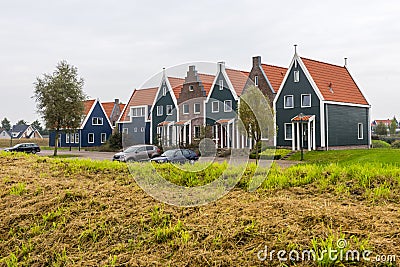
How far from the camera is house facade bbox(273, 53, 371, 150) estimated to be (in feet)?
108

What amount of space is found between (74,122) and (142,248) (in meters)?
32.5

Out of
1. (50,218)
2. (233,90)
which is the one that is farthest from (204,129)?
(50,218)

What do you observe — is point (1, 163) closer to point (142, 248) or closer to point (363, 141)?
point (142, 248)

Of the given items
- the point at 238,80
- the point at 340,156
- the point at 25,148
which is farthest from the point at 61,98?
the point at 340,156

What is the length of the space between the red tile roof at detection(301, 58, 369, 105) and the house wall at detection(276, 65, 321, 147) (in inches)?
30.8

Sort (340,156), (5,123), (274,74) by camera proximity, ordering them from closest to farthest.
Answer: (340,156), (274,74), (5,123)

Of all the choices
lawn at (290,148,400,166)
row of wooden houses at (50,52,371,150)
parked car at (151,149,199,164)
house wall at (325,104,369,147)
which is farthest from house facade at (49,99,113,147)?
parked car at (151,149,199,164)

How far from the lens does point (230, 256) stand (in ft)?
16.7

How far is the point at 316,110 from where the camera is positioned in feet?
109

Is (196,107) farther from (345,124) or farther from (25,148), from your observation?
(25,148)

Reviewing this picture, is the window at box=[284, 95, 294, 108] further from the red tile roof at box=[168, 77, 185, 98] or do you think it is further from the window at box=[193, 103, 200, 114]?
the red tile roof at box=[168, 77, 185, 98]

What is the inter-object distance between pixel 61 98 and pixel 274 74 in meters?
19.6

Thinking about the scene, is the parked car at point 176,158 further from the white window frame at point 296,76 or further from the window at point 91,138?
the window at point 91,138

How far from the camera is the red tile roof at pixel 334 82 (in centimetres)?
3403
